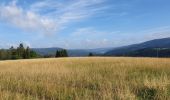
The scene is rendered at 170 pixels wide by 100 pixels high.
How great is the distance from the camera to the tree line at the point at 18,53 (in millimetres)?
94956

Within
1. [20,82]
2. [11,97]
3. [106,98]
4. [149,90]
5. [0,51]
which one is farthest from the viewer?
[0,51]

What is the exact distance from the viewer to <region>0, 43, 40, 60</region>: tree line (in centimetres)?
9496

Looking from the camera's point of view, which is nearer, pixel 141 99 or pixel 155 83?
pixel 141 99

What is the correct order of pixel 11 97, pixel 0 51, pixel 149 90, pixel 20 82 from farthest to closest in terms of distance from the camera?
pixel 0 51, pixel 20 82, pixel 149 90, pixel 11 97

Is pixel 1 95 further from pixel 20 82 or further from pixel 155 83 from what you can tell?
pixel 155 83

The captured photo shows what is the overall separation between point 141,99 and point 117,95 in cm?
58

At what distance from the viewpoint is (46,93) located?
843cm

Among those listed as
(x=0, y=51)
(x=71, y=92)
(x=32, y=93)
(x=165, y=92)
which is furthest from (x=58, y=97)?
(x=0, y=51)

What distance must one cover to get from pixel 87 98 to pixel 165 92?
2009 mm

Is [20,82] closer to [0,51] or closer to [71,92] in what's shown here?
[71,92]

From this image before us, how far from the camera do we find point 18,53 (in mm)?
98125

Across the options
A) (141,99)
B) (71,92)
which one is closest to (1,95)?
(71,92)

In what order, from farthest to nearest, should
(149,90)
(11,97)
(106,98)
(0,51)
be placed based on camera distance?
(0,51)
(149,90)
(11,97)
(106,98)

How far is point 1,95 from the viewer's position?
7.80 metres
